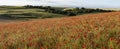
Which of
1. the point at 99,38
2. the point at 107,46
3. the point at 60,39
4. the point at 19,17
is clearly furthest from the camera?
the point at 19,17

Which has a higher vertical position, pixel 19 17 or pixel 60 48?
pixel 60 48

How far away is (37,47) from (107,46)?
71.7 inches

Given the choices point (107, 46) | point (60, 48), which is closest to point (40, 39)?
point (60, 48)

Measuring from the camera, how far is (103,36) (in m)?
6.64

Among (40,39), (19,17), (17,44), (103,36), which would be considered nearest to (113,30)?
(103,36)

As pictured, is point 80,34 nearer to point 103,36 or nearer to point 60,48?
point 103,36

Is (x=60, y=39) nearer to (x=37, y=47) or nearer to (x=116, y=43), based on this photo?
(x=37, y=47)

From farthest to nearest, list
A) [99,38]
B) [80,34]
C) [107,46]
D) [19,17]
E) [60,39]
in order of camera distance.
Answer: [19,17] → [80,34] → [60,39] → [99,38] → [107,46]

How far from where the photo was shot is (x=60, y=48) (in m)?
5.99

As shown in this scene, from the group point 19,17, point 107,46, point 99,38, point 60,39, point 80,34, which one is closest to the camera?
point 107,46

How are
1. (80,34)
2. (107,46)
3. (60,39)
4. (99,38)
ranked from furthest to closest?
(80,34) → (60,39) → (99,38) → (107,46)

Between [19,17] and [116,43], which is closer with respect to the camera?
[116,43]

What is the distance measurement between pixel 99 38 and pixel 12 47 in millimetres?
2415

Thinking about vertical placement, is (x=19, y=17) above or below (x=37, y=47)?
below
